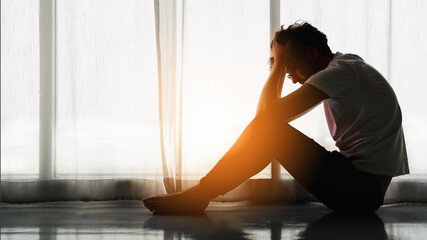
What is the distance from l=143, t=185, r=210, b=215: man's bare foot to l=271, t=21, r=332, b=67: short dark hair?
0.62 m

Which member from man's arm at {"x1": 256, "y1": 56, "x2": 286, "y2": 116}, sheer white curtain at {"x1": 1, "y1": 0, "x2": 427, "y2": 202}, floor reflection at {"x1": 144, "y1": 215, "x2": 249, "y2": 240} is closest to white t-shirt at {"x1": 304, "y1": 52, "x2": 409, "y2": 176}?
man's arm at {"x1": 256, "y1": 56, "x2": 286, "y2": 116}

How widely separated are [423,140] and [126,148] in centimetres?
140

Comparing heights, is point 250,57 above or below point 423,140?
above

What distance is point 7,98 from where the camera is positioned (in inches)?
81.9

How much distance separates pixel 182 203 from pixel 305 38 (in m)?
0.74

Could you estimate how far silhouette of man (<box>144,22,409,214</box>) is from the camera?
1468 millimetres

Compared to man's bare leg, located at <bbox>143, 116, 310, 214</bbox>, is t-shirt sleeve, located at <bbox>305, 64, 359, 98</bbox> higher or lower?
higher

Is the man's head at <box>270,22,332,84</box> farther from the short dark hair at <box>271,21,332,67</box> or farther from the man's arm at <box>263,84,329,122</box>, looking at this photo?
the man's arm at <box>263,84,329,122</box>

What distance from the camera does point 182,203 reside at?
1.61 meters

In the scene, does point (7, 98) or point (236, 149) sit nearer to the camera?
point (236, 149)

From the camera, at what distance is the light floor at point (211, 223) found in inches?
51.5

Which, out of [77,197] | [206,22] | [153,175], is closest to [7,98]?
[77,197]

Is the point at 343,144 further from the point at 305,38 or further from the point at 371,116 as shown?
the point at 305,38

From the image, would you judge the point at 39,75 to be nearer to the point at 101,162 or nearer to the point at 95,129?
the point at 95,129
